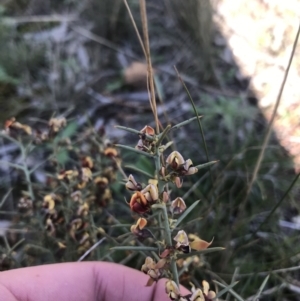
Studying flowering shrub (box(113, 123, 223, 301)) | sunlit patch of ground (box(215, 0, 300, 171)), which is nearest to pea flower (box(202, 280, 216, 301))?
flowering shrub (box(113, 123, 223, 301))

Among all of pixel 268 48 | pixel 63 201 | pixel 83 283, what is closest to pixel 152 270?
pixel 83 283

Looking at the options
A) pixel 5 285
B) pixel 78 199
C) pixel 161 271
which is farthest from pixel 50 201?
pixel 161 271

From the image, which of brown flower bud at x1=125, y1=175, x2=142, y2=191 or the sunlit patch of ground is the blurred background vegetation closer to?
the sunlit patch of ground

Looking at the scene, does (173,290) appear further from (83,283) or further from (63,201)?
(63,201)

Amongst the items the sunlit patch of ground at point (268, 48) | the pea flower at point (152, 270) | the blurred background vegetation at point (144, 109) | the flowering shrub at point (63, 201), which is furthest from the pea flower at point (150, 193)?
the sunlit patch of ground at point (268, 48)

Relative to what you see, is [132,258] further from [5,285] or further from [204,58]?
[204,58]
